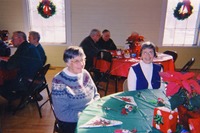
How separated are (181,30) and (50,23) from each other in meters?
3.58

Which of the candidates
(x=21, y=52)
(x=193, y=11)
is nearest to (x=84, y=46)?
(x=21, y=52)

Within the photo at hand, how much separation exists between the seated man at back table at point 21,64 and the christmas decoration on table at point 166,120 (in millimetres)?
2042

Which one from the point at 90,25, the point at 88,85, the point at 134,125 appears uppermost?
the point at 90,25

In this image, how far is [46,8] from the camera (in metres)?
5.04

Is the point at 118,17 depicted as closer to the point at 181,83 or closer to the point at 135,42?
the point at 135,42

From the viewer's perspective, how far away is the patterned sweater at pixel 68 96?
1710mm

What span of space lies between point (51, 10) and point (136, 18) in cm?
219

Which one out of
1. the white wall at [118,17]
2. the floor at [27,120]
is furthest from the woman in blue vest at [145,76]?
the white wall at [118,17]

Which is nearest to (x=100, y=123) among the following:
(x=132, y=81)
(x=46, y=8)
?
(x=132, y=81)

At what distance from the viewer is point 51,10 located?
200 inches

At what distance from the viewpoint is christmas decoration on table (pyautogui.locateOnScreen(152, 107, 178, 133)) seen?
130 centimetres

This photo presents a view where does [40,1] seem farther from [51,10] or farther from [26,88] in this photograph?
[26,88]

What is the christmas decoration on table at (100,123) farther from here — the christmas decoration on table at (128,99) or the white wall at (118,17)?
the white wall at (118,17)

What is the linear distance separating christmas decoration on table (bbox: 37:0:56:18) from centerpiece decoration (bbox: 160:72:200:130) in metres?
4.41
